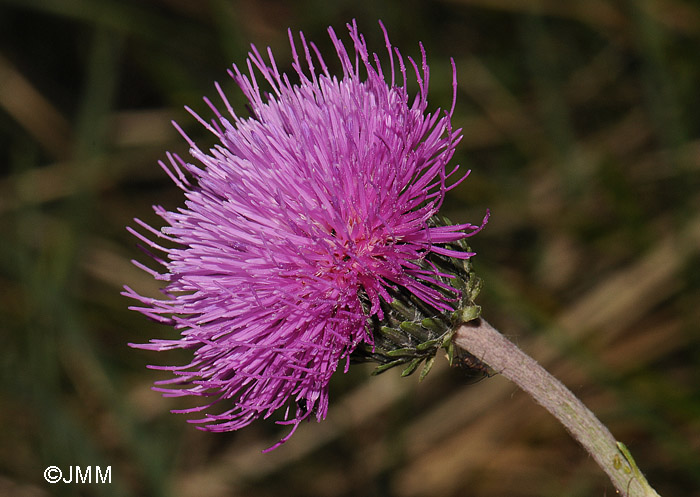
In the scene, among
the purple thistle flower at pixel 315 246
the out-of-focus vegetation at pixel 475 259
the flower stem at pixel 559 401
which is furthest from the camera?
the out-of-focus vegetation at pixel 475 259

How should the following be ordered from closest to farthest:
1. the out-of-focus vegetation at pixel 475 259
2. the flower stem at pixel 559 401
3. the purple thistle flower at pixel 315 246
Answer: the flower stem at pixel 559 401, the purple thistle flower at pixel 315 246, the out-of-focus vegetation at pixel 475 259

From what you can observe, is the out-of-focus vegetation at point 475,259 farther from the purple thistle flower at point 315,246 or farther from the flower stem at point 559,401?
the purple thistle flower at point 315,246

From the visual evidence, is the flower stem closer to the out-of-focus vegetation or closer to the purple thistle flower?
the purple thistle flower

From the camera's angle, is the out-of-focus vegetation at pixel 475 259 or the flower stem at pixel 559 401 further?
the out-of-focus vegetation at pixel 475 259

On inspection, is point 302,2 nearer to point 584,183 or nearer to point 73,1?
point 73,1

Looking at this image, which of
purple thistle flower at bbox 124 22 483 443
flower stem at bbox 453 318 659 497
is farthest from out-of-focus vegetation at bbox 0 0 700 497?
purple thistle flower at bbox 124 22 483 443

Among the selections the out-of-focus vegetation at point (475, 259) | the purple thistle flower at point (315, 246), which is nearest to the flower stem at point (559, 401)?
the purple thistle flower at point (315, 246)

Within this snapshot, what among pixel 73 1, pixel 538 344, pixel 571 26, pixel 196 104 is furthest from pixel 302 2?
pixel 538 344
